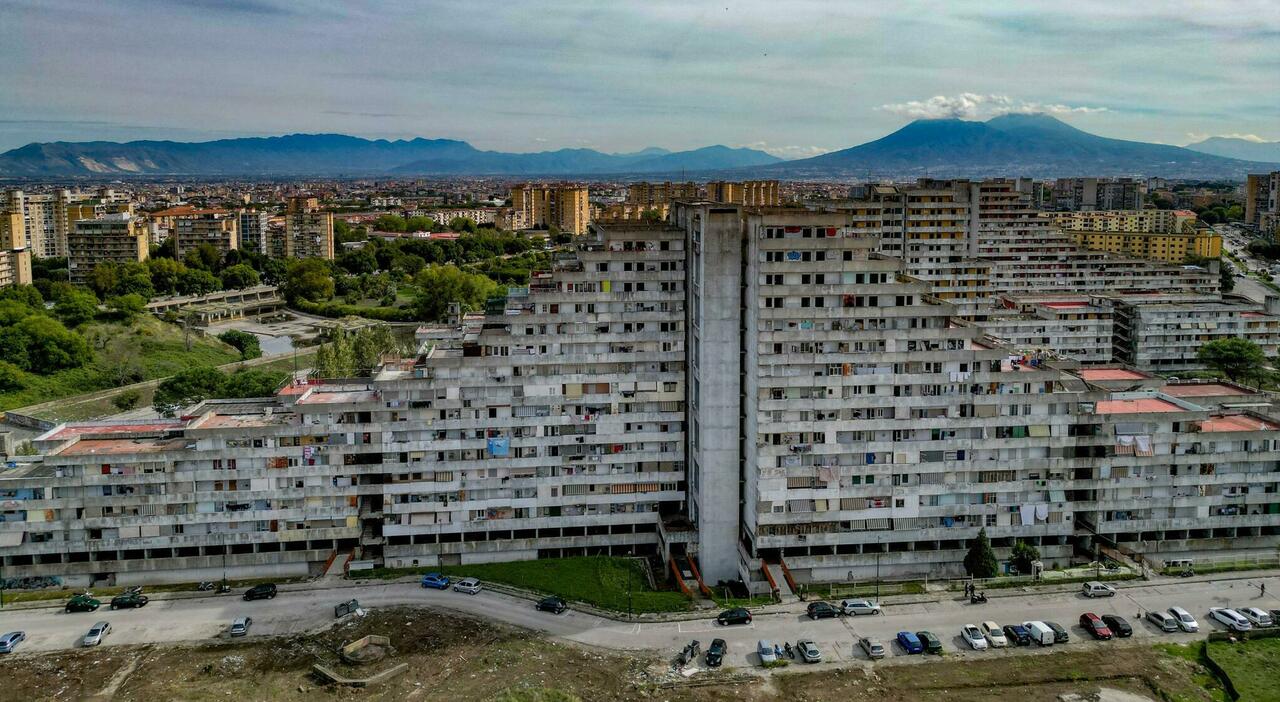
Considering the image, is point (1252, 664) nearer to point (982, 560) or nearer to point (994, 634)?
point (994, 634)

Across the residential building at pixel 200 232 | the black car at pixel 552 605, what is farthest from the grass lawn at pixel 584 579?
the residential building at pixel 200 232

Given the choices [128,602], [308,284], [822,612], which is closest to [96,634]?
[128,602]

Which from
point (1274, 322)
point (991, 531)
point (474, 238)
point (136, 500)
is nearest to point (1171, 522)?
point (991, 531)

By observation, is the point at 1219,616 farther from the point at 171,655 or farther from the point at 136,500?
the point at 136,500

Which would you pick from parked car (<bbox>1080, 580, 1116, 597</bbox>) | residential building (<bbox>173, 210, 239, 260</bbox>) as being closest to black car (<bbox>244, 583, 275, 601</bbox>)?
parked car (<bbox>1080, 580, 1116, 597</bbox>)

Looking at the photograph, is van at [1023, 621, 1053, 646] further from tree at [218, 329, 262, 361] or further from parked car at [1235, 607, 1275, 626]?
tree at [218, 329, 262, 361]

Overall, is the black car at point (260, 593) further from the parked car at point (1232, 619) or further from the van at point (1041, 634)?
the parked car at point (1232, 619)
